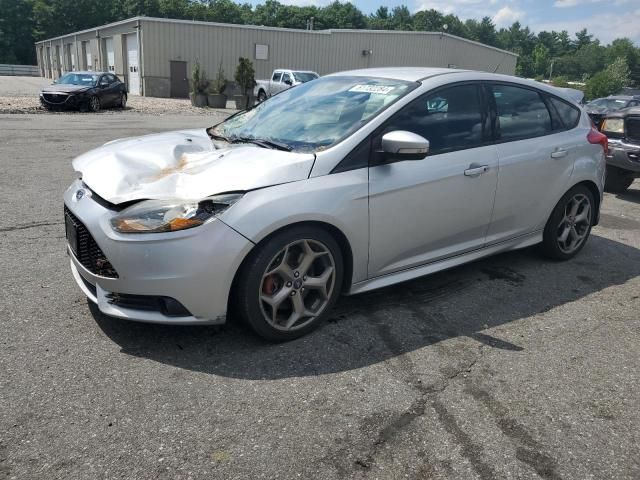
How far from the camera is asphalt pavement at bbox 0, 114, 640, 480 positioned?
2.37 meters

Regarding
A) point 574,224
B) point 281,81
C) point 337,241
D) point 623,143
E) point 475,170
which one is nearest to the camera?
point 337,241

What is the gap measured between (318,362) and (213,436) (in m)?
0.84

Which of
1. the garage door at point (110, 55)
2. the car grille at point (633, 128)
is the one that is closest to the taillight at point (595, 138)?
the car grille at point (633, 128)

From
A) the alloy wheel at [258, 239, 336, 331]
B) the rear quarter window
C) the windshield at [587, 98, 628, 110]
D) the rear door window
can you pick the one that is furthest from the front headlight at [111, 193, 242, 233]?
the windshield at [587, 98, 628, 110]

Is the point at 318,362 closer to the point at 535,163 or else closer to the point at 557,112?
the point at 535,163

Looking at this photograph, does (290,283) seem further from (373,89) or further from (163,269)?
(373,89)

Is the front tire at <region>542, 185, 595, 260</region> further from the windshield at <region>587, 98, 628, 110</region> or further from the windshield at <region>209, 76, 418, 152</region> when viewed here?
the windshield at <region>587, 98, 628, 110</region>

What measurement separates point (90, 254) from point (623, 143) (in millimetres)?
7679

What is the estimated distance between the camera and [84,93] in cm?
1939

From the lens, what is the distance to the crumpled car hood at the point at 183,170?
10.0ft

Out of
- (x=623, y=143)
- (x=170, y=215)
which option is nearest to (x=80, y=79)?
(x=623, y=143)

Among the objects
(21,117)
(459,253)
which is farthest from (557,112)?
(21,117)

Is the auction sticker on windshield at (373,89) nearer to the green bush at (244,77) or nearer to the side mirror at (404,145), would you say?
the side mirror at (404,145)

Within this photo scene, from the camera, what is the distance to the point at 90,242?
313 cm
